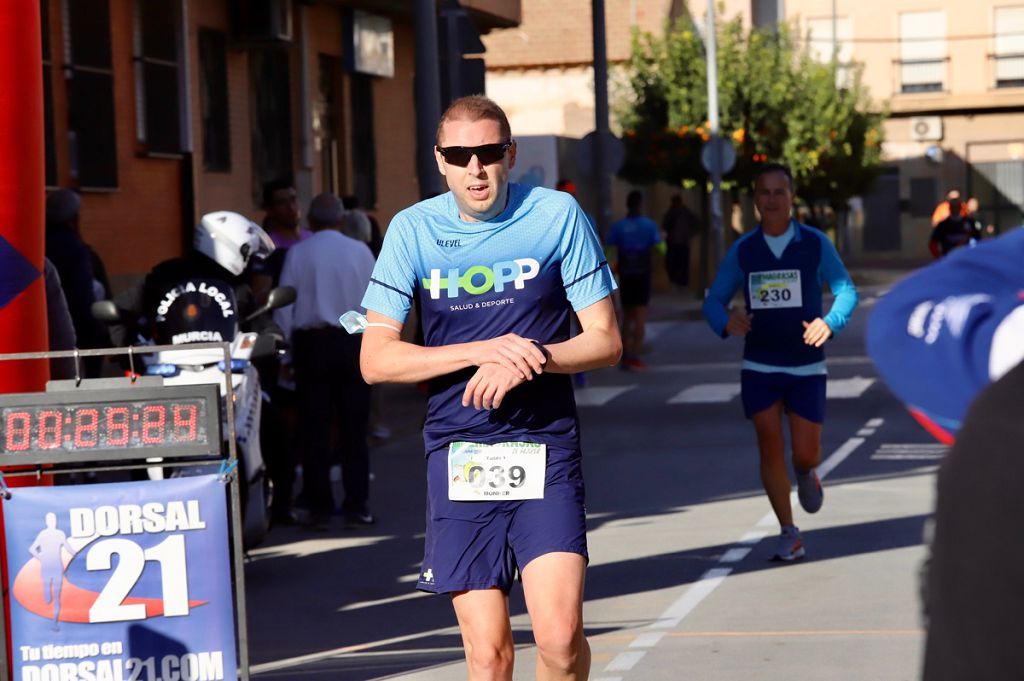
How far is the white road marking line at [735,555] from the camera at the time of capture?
985 centimetres

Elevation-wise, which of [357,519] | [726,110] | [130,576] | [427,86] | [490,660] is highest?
[726,110]

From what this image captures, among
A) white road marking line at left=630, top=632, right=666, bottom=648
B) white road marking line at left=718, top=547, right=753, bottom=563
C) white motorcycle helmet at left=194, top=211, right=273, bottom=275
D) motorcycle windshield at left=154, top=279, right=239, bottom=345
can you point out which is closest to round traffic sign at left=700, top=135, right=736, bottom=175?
white road marking line at left=718, top=547, right=753, bottom=563

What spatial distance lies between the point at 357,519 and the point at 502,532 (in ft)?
20.6

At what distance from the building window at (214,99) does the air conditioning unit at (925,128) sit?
1960 inches

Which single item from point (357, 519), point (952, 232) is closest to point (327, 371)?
point (357, 519)

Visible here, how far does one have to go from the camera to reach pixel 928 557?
1.94 m

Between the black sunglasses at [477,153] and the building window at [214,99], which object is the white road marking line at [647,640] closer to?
the black sunglasses at [477,153]

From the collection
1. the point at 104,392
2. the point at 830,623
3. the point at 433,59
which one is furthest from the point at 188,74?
the point at 104,392

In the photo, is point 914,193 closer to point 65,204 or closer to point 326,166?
point 326,166

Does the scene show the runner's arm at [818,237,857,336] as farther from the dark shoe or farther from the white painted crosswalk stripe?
the white painted crosswalk stripe

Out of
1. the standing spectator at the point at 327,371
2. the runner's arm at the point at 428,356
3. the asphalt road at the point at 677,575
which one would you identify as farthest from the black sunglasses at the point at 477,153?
the standing spectator at the point at 327,371

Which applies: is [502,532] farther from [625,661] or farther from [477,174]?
[625,661]

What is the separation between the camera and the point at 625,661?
746 cm

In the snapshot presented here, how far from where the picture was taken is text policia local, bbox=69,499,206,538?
18.5 feet
